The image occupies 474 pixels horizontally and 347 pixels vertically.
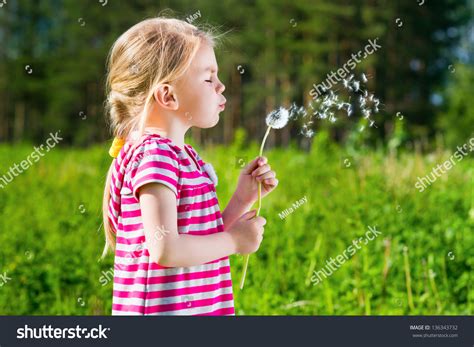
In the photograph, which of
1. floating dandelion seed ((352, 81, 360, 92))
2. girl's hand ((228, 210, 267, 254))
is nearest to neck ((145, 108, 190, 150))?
girl's hand ((228, 210, 267, 254))

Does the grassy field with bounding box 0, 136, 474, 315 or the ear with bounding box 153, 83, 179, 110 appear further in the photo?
the grassy field with bounding box 0, 136, 474, 315

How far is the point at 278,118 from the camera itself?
1.70 metres

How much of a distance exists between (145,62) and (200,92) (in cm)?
15

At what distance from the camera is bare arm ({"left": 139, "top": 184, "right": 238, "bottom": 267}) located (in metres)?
1.48

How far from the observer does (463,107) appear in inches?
771

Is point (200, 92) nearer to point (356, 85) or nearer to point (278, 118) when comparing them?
point (278, 118)

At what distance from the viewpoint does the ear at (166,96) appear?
1.62 m

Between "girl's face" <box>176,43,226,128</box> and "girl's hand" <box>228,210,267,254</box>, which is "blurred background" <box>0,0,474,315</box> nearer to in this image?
"girl's face" <box>176,43,226,128</box>
